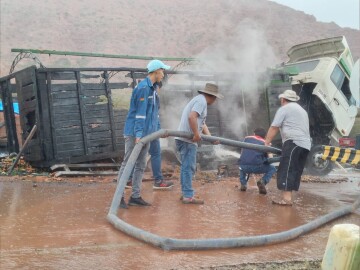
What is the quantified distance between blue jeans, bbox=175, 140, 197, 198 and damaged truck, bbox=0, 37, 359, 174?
12.3ft

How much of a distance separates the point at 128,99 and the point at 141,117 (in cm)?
533

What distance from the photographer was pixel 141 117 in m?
5.45

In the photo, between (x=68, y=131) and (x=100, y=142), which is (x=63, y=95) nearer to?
(x=68, y=131)

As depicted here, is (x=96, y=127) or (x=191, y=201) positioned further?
(x=96, y=127)

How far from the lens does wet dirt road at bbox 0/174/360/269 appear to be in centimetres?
352

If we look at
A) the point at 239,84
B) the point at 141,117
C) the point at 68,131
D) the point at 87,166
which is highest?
the point at 239,84

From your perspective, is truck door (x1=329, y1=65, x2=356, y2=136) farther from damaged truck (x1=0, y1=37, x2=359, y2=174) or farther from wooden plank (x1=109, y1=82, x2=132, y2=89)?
wooden plank (x1=109, y1=82, x2=132, y2=89)

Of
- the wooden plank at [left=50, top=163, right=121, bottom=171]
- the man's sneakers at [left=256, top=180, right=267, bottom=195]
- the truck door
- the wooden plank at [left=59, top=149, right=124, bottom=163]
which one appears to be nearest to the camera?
the man's sneakers at [left=256, top=180, right=267, bottom=195]

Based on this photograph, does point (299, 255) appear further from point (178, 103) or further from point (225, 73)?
point (225, 73)

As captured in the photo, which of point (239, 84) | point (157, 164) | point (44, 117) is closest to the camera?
point (157, 164)

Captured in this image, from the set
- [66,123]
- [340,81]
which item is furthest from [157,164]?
[340,81]

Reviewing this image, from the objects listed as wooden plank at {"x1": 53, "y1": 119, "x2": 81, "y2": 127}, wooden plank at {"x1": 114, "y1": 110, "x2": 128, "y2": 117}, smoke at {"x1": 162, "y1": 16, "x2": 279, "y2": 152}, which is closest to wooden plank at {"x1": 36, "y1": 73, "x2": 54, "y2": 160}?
wooden plank at {"x1": 53, "y1": 119, "x2": 81, "y2": 127}

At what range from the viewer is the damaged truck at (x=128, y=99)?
9.01m

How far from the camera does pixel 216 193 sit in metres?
6.88
